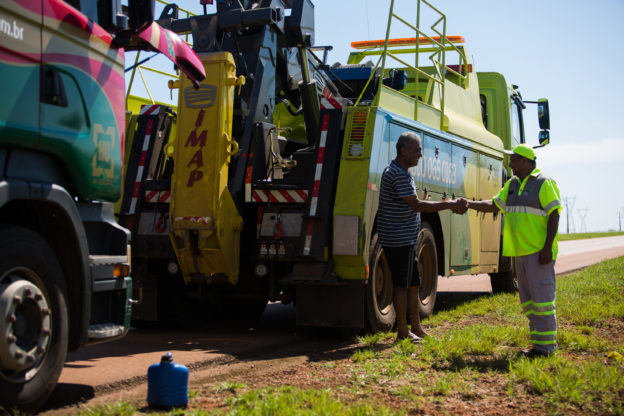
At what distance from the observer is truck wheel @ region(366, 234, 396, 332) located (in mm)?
7125

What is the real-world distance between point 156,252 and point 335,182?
189 cm

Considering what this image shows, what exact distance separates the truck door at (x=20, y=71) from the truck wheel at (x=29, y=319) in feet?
1.74

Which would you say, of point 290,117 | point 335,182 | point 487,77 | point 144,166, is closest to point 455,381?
point 335,182

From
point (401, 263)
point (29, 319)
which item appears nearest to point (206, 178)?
point (401, 263)

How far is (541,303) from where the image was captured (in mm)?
6105

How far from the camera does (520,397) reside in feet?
15.4

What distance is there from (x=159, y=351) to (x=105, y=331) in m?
2.01

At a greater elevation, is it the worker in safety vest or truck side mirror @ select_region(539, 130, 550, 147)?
truck side mirror @ select_region(539, 130, 550, 147)

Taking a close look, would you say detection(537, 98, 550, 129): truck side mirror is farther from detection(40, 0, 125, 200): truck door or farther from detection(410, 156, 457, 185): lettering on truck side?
detection(40, 0, 125, 200): truck door

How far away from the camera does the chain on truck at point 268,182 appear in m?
6.78

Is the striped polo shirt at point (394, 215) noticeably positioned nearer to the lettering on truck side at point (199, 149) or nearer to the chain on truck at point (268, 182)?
the chain on truck at point (268, 182)

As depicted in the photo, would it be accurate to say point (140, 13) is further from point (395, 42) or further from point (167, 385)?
point (395, 42)

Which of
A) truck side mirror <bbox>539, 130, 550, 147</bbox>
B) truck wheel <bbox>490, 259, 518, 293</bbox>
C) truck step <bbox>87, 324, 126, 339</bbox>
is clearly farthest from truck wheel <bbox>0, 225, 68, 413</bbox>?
truck side mirror <bbox>539, 130, 550, 147</bbox>

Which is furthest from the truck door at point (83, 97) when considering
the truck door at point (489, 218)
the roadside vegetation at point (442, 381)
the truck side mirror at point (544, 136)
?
the truck side mirror at point (544, 136)
